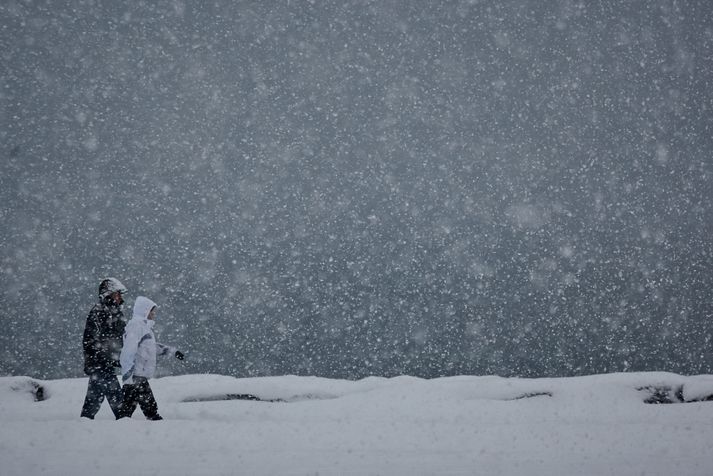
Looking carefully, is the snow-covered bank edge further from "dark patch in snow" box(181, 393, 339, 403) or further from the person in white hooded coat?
the person in white hooded coat

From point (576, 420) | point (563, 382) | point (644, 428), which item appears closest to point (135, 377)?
point (576, 420)

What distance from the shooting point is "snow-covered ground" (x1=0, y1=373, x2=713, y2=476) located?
12.6 feet

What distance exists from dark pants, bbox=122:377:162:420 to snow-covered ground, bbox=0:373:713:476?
0.31 m

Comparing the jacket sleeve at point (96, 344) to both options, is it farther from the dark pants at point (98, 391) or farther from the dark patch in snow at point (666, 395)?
the dark patch in snow at point (666, 395)

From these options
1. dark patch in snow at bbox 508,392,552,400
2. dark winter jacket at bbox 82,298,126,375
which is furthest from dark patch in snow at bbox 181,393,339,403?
dark patch in snow at bbox 508,392,552,400

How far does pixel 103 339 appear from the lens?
5504 mm

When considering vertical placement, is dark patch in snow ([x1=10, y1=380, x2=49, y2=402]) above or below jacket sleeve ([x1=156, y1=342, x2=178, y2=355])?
below

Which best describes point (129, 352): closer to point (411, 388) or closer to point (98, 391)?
point (98, 391)

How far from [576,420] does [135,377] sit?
5.17 metres

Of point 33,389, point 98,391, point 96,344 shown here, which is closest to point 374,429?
point 98,391

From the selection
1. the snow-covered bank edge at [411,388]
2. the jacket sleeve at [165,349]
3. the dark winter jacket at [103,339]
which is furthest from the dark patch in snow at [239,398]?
the dark winter jacket at [103,339]

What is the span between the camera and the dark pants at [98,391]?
5.43 meters

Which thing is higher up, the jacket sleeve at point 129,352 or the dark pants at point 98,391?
the jacket sleeve at point 129,352

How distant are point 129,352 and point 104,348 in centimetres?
26
